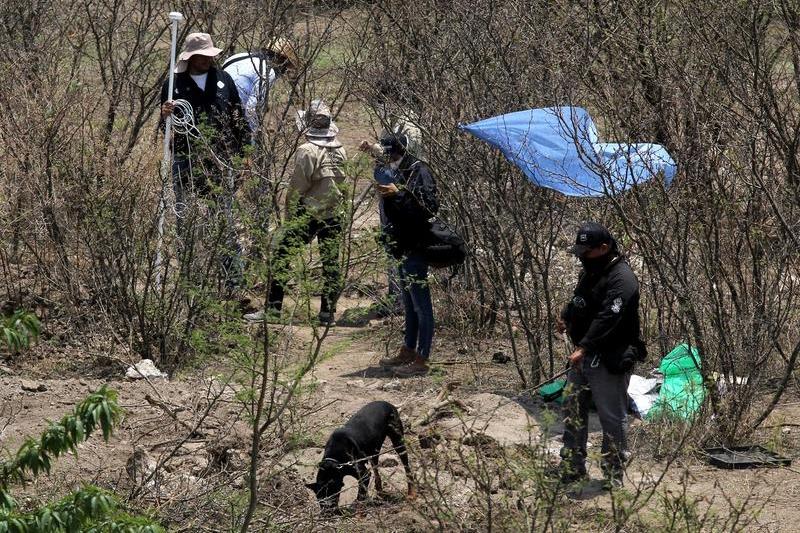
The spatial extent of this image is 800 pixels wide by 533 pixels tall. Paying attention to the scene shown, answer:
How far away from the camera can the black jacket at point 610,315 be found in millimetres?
6746

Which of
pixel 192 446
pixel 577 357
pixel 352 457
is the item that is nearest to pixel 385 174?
A: pixel 192 446

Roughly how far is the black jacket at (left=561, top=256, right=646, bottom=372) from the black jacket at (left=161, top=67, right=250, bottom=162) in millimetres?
3377

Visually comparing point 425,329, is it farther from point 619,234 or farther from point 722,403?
point 722,403

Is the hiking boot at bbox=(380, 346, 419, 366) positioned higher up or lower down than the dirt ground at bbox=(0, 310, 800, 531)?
higher up

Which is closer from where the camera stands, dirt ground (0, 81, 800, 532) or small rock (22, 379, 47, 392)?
dirt ground (0, 81, 800, 532)

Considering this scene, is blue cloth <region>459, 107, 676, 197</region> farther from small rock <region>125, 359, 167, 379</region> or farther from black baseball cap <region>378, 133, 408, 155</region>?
small rock <region>125, 359, 167, 379</region>

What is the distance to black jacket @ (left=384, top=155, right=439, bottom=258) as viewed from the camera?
8.80m

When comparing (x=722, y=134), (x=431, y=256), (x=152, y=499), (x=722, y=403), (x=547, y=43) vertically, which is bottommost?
(x=152, y=499)

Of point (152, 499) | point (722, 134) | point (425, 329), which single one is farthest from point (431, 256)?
point (152, 499)

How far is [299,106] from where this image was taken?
12.5m

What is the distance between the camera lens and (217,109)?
980cm

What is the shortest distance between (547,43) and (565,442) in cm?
314

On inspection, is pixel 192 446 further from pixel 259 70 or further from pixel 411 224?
pixel 259 70

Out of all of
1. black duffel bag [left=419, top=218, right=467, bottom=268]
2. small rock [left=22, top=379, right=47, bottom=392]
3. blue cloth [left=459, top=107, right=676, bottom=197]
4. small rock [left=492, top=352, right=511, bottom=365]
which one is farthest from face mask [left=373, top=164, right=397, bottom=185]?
small rock [left=22, top=379, right=47, bottom=392]
